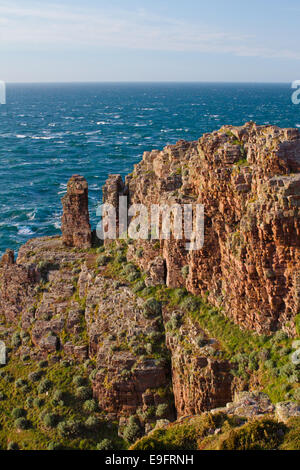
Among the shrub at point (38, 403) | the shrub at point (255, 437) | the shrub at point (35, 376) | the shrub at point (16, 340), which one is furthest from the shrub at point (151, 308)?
the shrub at point (255, 437)

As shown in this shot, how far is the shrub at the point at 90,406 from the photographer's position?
182 feet

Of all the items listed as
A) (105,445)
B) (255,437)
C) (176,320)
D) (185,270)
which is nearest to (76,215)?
(185,270)

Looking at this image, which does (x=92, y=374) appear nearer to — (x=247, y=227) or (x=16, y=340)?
(x=16, y=340)

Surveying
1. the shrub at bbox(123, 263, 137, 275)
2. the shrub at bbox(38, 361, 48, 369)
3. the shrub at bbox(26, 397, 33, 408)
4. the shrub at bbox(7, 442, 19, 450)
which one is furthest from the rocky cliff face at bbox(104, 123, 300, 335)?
the shrub at bbox(7, 442, 19, 450)

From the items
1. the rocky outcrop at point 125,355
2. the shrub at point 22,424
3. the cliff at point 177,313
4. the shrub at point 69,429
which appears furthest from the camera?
the shrub at point 22,424

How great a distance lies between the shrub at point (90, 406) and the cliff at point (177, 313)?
0.13m

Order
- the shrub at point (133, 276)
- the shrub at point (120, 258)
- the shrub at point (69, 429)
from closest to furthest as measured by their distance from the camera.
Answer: the shrub at point (69, 429) → the shrub at point (133, 276) → the shrub at point (120, 258)

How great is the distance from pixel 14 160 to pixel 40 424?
160186mm

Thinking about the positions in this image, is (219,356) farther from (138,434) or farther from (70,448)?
(70,448)

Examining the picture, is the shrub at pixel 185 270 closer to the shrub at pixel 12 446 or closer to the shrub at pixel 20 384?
the shrub at pixel 20 384

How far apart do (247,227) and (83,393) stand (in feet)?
93.8

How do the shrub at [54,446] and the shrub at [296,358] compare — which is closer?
the shrub at [296,358]

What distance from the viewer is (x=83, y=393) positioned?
56.8 metres

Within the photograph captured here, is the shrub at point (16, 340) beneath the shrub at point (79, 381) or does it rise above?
above
